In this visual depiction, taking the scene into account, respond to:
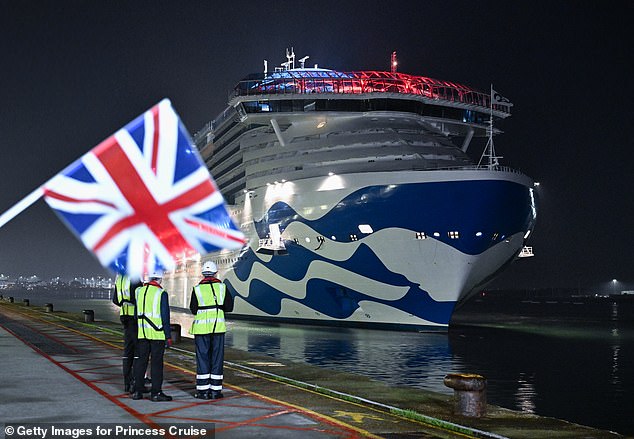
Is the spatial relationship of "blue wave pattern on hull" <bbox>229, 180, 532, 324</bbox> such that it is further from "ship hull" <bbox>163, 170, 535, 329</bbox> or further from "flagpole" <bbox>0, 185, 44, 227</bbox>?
"flagpole" <bbox>0, 185, 44, 227</bbox>

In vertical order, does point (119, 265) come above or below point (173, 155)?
below

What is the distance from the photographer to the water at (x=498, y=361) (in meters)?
17.5

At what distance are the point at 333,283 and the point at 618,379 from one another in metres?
16.2

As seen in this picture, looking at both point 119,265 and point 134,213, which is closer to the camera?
point 134,213

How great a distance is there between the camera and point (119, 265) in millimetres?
13383

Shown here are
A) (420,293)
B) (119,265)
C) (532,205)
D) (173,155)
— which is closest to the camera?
(173,155)

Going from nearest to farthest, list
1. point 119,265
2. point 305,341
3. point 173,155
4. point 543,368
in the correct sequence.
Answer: point 173,155
point 119,265
point 543,368
point 305,341

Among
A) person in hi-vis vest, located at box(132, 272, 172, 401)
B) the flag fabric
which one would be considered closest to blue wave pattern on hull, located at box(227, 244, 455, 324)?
person in hi-vis vest, located at box(132, 272, 172, 401)

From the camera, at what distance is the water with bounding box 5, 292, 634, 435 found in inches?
688

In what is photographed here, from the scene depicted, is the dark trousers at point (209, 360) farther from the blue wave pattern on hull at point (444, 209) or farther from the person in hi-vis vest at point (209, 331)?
the blue wave pattern on hull at point (444, 209)

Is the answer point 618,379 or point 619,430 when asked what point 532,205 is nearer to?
point 618,379

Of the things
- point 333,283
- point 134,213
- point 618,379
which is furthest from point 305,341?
point 134,213

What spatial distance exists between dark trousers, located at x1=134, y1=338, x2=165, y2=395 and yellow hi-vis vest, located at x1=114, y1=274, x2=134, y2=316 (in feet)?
5.07

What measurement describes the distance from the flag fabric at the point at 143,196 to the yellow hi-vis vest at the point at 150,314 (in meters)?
1.25
